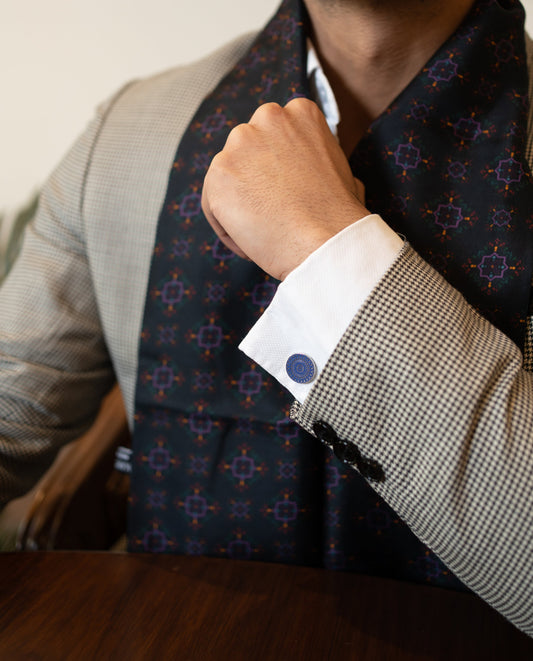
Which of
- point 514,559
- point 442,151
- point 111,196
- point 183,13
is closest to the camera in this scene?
point 514,559

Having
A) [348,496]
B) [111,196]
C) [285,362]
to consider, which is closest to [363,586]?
[348,496]

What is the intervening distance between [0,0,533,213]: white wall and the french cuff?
2.97 ft

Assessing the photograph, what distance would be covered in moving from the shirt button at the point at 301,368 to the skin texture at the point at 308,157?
0.25 ft

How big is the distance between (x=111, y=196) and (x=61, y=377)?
0.26 m

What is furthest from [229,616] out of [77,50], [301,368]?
[77,50]

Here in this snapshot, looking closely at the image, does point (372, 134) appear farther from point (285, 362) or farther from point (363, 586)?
point (363, 586)

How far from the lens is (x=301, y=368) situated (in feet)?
1.71

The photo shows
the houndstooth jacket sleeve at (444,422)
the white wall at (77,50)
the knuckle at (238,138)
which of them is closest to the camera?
the houndstooth jacket sleeve at (444,422)

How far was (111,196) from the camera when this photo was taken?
791 millimetres

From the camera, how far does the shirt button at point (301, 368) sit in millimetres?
517

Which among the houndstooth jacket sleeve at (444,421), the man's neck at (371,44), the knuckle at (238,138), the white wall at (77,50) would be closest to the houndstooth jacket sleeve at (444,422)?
the houndstooth jacket sleeve at (444,421)

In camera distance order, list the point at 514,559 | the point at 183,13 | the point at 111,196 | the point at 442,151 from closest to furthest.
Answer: the point at 514,559 < the point at 442,151 < the point at 111,196 < the point at 183,13

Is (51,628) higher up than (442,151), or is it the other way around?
(442,151)

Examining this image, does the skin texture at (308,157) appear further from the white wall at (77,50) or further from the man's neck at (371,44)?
the white wall at (77,50)
